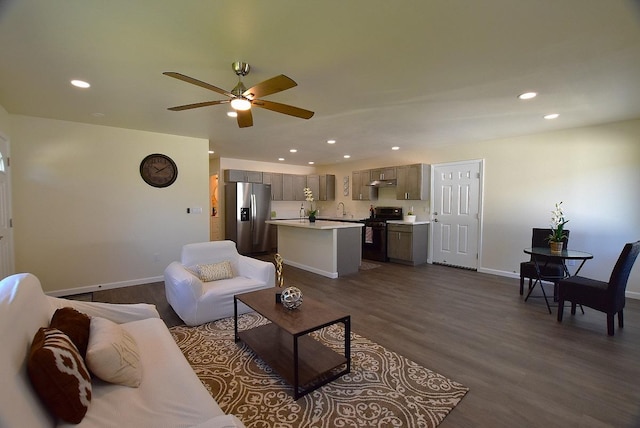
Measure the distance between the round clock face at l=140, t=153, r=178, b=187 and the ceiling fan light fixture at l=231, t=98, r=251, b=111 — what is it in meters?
2.95

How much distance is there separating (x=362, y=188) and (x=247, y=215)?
2.96m

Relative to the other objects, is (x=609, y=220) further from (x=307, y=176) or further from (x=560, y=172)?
(x=307, y=176)

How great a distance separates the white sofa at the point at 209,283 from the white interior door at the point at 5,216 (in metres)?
1.88

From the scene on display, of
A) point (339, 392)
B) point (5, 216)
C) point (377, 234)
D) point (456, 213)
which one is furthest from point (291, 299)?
point (456, 213)

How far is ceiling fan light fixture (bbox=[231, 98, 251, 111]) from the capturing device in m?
2.30

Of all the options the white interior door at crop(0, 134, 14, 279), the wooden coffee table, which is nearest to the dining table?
the wooden coffee table

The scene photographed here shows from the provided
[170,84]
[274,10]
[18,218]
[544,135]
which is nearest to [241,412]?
[274,10]

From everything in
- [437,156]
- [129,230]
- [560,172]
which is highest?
[437,156]

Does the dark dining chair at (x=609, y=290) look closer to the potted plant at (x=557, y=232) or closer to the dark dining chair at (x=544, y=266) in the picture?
the potted plant at (x=557, y=232)

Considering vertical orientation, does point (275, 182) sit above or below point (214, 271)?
above

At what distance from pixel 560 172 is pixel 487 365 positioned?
12.0ft

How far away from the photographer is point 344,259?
202 inches

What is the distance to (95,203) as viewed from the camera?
4.19 metres

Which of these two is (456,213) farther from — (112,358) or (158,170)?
(112,358)
